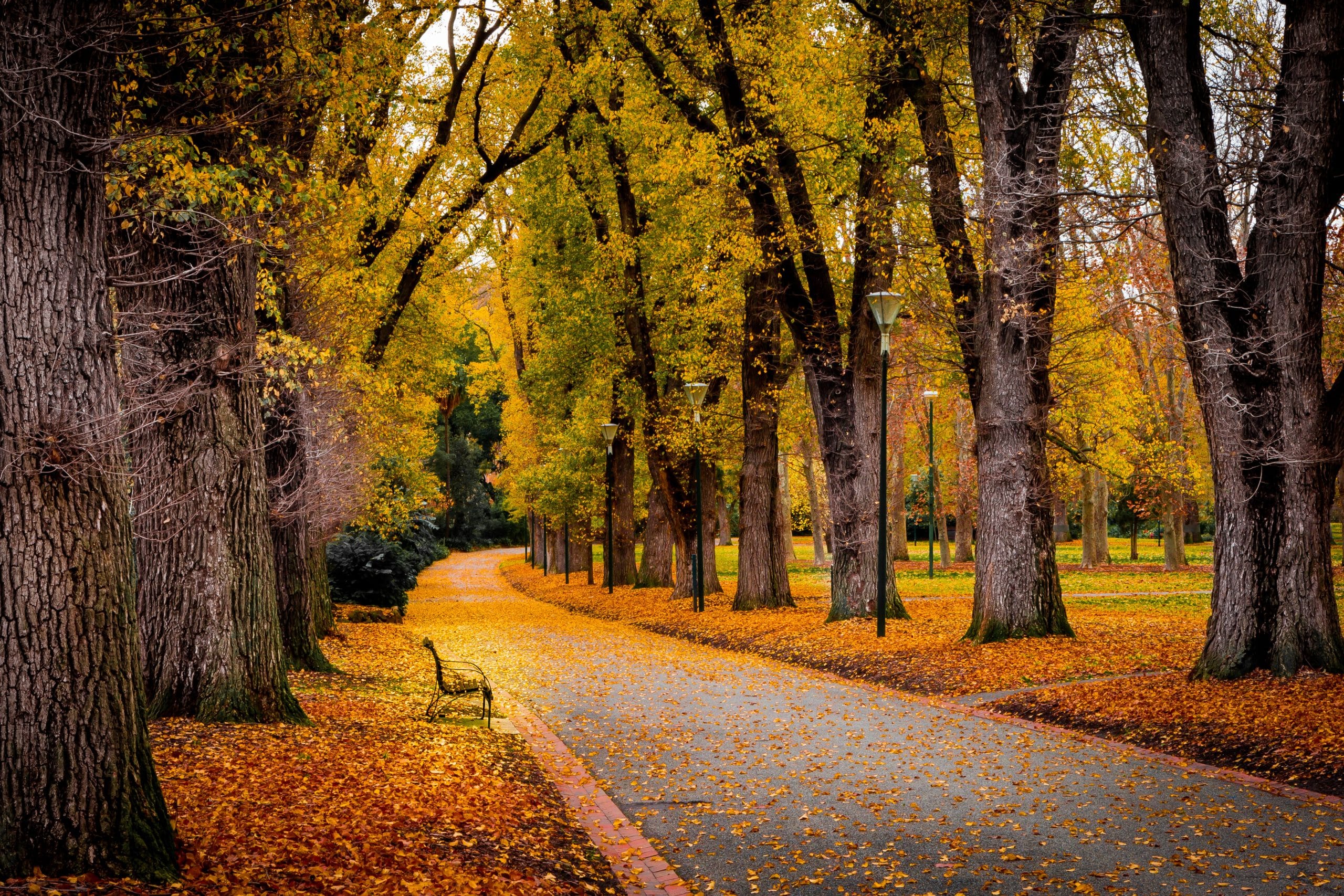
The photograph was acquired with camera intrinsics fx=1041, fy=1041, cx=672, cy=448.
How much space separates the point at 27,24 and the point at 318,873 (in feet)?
14.3

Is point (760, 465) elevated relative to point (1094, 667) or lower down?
elevated

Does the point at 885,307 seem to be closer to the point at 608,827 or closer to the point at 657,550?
the point at 608,827

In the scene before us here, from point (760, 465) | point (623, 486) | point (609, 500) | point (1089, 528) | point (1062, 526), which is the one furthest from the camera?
point (1062, 526)

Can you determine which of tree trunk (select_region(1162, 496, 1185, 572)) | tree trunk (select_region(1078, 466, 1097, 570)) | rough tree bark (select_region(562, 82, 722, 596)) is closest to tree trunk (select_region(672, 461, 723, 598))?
rough tree bark (select_region(562, 82, 722, 596))

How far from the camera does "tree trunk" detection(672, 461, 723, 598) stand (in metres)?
26.5

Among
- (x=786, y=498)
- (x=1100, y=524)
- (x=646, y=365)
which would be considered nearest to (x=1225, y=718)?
(x=646, y=365)

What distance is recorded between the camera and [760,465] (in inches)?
909

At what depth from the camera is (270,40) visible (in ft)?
28.1

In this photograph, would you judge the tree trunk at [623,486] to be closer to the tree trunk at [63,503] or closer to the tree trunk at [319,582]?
the tree trunk at [319,582]

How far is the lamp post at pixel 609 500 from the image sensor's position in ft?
96.8

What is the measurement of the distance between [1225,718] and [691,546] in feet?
60.8

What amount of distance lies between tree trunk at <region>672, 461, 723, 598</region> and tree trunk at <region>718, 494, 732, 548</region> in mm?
20018

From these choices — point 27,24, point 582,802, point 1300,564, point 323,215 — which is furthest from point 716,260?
point 27,24

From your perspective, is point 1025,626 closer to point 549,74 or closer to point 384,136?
point 384,136
